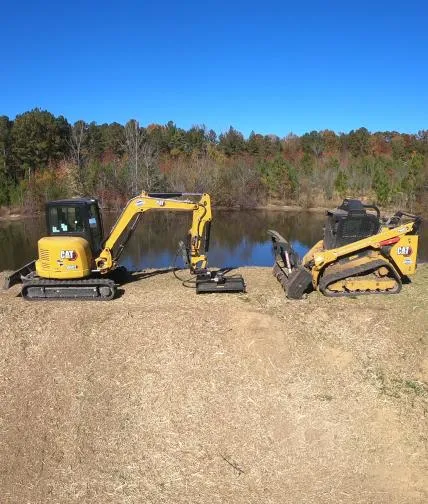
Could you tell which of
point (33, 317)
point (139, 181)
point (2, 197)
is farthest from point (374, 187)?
point (33, 317)

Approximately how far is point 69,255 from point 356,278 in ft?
23.8

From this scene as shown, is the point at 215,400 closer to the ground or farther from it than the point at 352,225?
closer to the ground

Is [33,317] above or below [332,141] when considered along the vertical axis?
below

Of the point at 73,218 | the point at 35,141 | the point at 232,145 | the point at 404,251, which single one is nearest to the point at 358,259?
the point at 404,251

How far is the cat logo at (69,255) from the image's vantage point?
470 inches

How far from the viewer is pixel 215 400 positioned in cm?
911

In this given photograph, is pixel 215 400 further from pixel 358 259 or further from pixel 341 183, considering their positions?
pixel 341 183

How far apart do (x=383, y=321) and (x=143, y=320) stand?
541cm

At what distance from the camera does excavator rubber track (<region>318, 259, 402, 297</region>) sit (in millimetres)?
12141

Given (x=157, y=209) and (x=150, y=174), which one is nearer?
(x=157, y=209)

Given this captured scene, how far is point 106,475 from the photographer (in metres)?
7.62

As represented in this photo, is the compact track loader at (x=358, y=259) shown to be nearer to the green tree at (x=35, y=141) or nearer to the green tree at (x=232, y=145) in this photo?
the green tree at (x=35, y=141)

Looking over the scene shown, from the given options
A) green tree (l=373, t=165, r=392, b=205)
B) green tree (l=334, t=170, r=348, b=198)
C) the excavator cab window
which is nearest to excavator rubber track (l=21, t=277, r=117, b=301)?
the excavator cab window

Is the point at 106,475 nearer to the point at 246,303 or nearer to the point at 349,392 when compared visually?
the point at 349,392
